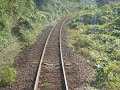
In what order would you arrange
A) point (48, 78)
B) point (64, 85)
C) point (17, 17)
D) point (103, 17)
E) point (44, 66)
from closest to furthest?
point (64, 85), point (48, 78), point (44, 66), point (17, 17), point (103, 17)

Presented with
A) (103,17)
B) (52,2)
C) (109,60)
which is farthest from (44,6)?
(109,60)

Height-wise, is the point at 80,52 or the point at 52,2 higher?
the point at 52,2

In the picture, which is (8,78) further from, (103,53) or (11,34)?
(11,34)

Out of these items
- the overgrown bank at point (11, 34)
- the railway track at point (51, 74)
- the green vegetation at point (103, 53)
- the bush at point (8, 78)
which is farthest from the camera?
the overgrown bank at point (11, 34)

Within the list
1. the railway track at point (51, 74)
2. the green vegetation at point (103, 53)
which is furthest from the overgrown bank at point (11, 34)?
the green vegetation at point (103, 53)

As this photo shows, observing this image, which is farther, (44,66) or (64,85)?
(44,66)

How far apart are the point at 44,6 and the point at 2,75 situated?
1580 inches

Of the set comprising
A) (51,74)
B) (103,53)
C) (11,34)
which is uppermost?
(11,34)

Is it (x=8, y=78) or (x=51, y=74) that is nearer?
(x=8, y=78)

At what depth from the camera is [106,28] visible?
29.6 meters

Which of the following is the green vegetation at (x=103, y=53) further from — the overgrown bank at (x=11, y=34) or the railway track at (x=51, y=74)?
the overgrown bank at (x=11, y=34)

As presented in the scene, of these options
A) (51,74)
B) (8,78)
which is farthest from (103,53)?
(8,78)

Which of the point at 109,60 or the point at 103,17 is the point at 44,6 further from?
the point at 109,60

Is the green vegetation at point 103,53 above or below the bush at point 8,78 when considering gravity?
below
